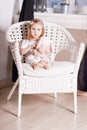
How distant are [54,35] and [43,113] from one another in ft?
2.72

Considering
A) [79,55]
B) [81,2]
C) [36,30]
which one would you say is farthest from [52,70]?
[81,2]

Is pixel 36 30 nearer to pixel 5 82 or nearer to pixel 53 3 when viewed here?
pixel 5 82

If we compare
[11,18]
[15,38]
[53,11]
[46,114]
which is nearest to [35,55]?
[15,38]

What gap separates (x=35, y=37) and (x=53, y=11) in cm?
103

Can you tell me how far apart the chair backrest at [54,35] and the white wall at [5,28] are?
1.43 ft

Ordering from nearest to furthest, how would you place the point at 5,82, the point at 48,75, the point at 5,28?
the point at 48,75
the point at 5,28
the point at 5,82

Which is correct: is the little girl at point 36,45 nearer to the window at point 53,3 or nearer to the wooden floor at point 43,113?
the wooden floor at point 43,113

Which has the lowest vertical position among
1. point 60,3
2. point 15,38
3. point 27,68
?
point 27,68

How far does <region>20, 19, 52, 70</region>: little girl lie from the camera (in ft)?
8.59

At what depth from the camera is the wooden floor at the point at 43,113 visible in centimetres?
233

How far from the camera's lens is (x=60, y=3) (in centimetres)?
358

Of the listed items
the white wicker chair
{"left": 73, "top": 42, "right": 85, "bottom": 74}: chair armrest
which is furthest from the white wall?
{"left": 73, "top": 42, "right": 85, "bottom": 74}: chair armrest

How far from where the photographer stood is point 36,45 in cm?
267

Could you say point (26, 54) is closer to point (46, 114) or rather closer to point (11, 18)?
point (46, 114)
